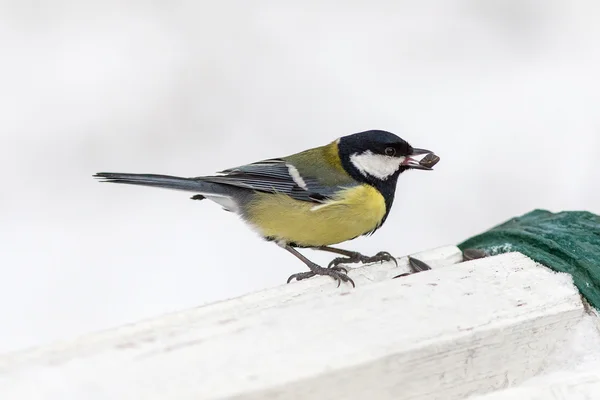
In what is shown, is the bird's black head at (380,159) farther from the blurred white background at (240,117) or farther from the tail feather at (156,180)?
the blurred white background at (240,117)

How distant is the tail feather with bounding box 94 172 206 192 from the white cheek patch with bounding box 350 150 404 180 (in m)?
0.36

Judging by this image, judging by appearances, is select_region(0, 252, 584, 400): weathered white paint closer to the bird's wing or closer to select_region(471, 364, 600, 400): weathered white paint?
select_region(471, 364, 600, 400): weathered white paint

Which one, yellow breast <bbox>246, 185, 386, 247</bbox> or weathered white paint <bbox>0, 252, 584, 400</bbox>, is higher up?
yellow breast <bbox>246, 185, 386, 247</bbox>

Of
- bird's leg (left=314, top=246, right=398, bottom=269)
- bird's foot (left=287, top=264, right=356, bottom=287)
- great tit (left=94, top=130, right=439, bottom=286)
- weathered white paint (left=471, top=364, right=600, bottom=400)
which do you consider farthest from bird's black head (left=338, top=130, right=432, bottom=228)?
weathered white paint (left=471, top=364, right=600, bottom=400)

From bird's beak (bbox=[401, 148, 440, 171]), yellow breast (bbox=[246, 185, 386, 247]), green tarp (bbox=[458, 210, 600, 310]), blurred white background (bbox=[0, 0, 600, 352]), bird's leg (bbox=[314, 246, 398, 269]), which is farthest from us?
blurred white background (bbox=[0, 0, 600, 352])

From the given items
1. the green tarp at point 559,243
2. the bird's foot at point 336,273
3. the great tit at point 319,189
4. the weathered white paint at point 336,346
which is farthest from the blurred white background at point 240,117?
the weathered white paint at point 336,346

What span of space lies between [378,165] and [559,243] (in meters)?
0.57

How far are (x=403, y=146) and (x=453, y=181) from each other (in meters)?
1.32

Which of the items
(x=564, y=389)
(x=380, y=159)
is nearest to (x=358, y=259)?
(x=380, y=159)

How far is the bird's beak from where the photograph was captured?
1964 millimetres

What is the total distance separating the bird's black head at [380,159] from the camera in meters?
1.94

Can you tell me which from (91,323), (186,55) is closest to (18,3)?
(186,55)

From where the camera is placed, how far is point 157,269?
288 centimetres

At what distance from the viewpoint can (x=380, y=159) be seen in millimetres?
1950
